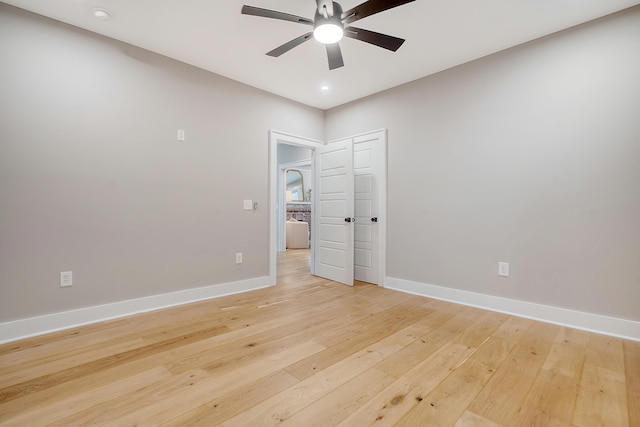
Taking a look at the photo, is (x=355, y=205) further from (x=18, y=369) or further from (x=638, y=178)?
(x=18, y=369)

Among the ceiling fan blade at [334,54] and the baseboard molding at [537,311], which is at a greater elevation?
the ceiling fan blade at [334,54]

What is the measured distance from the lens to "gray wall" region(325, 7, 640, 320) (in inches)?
92.3

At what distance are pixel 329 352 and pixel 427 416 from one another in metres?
0.79

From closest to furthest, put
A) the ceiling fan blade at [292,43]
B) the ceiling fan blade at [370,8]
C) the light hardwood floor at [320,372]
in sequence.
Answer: the light hardwood floor at [320,372], the ceiling fan blade at [370,8], the ceiling fan blade at [292,43]

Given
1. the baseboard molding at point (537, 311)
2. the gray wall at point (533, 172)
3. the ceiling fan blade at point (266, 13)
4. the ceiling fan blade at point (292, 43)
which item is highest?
the ceiling fan blade at point (266, 13)

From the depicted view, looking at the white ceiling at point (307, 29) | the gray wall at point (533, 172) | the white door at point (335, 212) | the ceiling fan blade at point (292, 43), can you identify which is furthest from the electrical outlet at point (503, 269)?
the ceiling fan blade at point (292, 43)

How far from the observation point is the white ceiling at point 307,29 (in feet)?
7.40

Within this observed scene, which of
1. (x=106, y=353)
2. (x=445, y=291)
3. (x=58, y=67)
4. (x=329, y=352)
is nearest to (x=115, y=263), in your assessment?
(x=106, y=353)

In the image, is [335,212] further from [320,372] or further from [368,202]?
[320,372]

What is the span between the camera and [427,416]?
142 centimetres

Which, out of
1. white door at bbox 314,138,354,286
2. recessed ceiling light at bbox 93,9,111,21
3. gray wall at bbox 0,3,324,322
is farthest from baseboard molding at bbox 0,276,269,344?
recessed ceiling light at bbox 93,9,111,21

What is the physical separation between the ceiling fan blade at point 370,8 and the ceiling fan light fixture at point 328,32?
3.0 inches

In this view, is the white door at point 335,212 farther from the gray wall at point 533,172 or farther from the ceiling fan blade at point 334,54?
the ceiling fan blade at point 334,54

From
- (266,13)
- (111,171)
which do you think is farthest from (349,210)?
(111,171)
